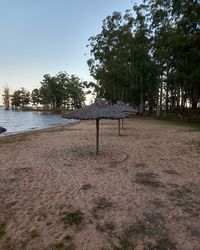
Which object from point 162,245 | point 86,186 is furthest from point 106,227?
point 86,186

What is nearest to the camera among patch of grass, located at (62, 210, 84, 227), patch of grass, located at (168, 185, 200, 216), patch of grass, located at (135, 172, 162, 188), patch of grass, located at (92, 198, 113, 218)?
patch of grass, located at (62, 210, 84, 227)

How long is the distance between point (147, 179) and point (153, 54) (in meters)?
32.0

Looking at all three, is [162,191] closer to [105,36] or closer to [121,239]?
[121,239]

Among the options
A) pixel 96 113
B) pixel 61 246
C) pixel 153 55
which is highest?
pixel 153 55

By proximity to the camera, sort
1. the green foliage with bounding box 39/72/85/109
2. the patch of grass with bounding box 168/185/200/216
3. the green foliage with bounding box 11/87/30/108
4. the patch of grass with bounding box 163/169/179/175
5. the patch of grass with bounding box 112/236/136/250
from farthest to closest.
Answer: the green foliage with bounding box 11/87/30/108 < the green foliage with bounding box 39/72/85/109 < the patch of grass with bounding box 163/169/179/175 < the patch of grass with bounding box 168/185/200/216 < the patch of grass with bounding box 112/236/136/250

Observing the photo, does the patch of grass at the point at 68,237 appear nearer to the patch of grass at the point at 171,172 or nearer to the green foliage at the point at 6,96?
the patch of grass at the point at 171,172

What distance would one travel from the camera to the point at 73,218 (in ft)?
17.6

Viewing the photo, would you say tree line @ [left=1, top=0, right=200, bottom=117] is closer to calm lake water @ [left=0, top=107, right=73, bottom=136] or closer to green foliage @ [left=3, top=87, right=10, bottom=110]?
calm lake water @ [left=0, top=107, right=73, bottom=136]

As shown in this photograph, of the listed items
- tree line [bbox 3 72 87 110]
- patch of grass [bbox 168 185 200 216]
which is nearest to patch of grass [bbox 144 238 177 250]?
patch of grass [bbox 168 185 200 216]

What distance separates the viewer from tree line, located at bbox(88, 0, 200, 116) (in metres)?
26.0

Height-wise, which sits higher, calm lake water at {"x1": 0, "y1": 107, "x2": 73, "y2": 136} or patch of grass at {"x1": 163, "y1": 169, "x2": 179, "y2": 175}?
patch of grass at {"x1": 163, "y1": 169, "x2": 179, "y2": 175}

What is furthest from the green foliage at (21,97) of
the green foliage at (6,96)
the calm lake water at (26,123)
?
the calm lake water at (26,123)

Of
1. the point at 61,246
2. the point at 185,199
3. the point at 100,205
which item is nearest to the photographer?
the point at 61,246

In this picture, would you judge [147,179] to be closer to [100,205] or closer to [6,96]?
[100,205]
